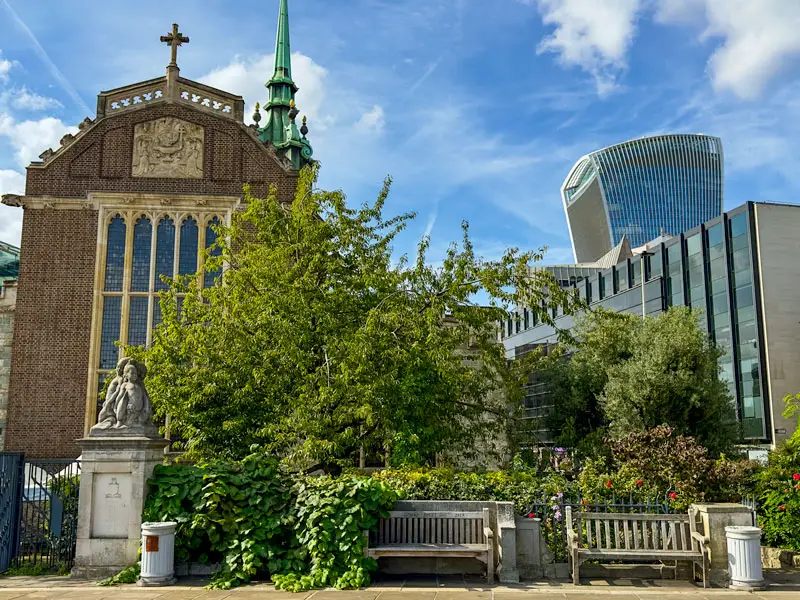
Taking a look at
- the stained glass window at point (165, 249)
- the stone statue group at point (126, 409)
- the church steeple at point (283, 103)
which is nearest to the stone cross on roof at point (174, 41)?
the stained glass window at point (165, 249)

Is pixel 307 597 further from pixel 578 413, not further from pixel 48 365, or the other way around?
pixel 578 413

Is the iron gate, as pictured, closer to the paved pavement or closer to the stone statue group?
the paved pavement

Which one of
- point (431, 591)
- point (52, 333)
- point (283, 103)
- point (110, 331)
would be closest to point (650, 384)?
point (431, 591)

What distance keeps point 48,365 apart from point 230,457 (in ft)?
31.3

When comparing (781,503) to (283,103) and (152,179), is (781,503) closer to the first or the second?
(152,179)

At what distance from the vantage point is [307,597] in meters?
9.45

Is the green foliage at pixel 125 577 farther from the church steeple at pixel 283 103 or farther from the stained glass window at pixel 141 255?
the church steeple at pixel 283 103

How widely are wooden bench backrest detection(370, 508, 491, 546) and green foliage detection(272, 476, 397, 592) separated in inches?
10.4

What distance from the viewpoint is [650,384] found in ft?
77.1

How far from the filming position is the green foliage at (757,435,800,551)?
12133 mm

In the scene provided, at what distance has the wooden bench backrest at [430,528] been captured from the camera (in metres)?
10.8

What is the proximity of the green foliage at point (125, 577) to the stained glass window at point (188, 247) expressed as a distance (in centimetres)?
1288

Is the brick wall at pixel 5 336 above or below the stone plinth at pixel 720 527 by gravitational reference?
above

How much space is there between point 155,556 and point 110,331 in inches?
513
